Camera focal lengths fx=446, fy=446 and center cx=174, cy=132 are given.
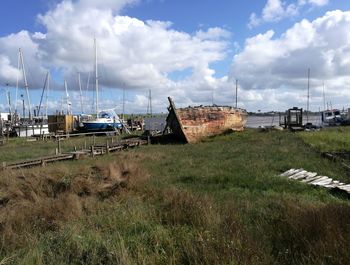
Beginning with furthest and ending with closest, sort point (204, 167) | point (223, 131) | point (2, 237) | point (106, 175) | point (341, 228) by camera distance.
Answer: point (223, 131), point (204, 167), point (106, 175), point (2, 237), point (341, 228)

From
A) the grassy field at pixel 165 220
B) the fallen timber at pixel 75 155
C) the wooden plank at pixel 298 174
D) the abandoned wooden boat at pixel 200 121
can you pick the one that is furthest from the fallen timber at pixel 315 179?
the abandoned wooden boat at pixel 200 121

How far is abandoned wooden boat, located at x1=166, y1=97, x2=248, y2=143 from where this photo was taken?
36.1 m

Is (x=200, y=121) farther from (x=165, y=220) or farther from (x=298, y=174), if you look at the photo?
(x=165, y=220)

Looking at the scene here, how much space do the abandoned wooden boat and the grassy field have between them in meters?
20.6

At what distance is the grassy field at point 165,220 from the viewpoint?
20.5 feet

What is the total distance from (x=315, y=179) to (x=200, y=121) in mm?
23535

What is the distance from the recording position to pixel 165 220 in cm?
848

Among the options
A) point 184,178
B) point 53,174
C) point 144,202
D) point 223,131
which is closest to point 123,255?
point 144,202

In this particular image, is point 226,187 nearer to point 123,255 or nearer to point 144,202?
point 144,202

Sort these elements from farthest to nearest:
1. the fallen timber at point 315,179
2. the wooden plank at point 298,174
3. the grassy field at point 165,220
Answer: the wooden plank at point 298,174
the fallen timber at point 315,179
the grassy field at point 165,220

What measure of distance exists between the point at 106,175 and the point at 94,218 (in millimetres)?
4325

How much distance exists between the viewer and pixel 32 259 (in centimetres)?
627

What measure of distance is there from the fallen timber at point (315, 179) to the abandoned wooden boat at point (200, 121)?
1991 centimetres

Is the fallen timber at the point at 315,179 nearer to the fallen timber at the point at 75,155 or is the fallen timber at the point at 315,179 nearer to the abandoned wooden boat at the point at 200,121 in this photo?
the fallen timber at the point at 75,155
